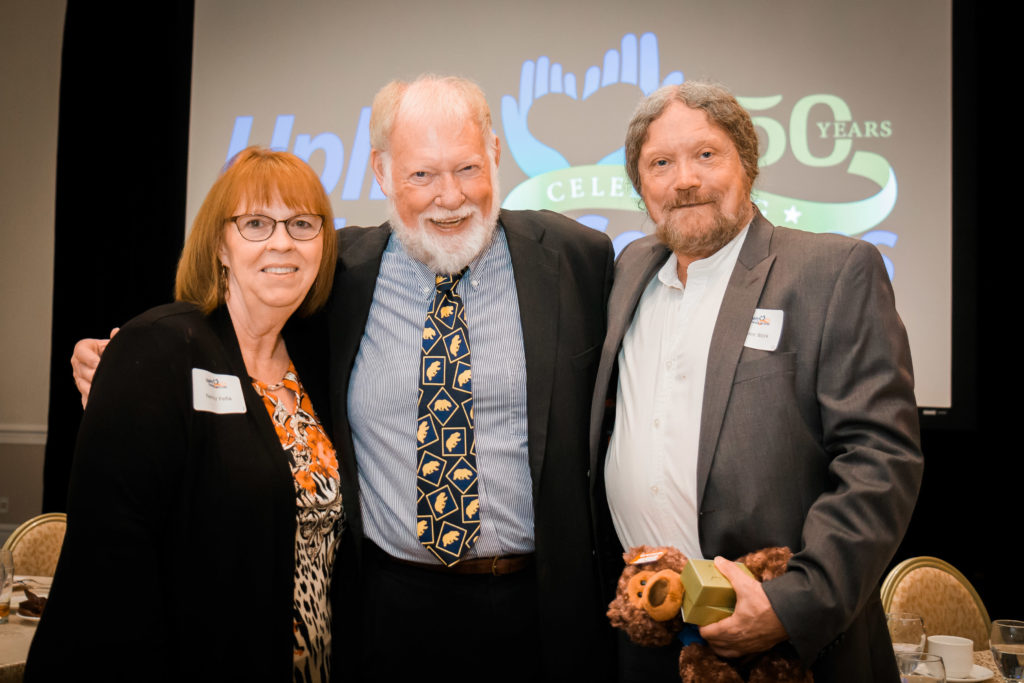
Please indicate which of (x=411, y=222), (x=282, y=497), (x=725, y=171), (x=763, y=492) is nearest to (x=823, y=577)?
(x=763, y=492)

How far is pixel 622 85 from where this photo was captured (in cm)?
442

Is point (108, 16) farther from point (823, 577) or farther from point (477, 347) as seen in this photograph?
point (823, 577)

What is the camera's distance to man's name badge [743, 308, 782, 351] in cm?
180

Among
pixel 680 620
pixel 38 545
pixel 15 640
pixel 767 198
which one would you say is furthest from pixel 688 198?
pixel 38 545

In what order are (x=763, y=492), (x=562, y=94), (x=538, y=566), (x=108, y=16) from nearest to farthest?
(x=763, y=492) < (x=538, y=566) < (x=562, y=94) < (x=108, y=16)

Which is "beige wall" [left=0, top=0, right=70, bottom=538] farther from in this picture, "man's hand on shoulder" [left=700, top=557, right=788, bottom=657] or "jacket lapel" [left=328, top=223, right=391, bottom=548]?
"man's hand on shoulder" [left=700, top=557, right=788, bottom=657]

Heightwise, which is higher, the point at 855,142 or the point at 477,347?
the point at 855,142

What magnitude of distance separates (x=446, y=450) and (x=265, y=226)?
29.2 inches

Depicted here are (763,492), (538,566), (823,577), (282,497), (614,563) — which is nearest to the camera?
(823,577)

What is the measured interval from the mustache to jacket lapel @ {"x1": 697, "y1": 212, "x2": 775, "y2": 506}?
0.17 metres

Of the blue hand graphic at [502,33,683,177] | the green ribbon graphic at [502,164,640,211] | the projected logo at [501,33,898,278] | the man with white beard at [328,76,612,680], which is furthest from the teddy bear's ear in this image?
the blue hand graphic at [502,33,683,177]

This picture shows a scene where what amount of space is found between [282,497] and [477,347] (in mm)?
658

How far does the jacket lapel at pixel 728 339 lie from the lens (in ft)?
5.88

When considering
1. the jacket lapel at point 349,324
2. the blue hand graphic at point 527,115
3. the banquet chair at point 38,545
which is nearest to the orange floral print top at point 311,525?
the jacket lapel at point 349,324
